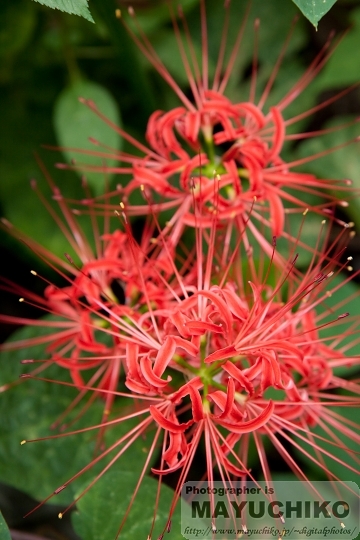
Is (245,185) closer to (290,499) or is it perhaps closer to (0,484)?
(290,499)

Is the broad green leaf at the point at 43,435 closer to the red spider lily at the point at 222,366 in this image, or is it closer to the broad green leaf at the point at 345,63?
the red spider lily at the point at 222,366

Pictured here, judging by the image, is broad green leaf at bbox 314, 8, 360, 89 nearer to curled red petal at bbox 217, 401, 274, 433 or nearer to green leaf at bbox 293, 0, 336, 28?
green leaf at bbox 293, 0, 336, 28

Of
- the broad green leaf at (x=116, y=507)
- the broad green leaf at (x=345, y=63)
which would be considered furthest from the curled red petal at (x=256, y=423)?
the broad green leaf at (x=345, y=63)

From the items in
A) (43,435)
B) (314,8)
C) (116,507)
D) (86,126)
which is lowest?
(116,507)

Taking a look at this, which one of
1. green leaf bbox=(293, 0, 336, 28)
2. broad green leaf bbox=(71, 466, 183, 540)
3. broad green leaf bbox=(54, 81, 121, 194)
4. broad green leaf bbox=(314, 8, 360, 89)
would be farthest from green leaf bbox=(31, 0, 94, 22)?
broad green leaf bbox=(314, 8, 360, 89)

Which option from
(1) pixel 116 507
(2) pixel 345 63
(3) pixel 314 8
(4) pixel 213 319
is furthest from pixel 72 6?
(2) pixel 345 63

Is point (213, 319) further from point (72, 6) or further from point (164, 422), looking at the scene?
point (72, 6)

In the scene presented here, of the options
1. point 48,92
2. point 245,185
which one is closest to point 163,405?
point 245,185
